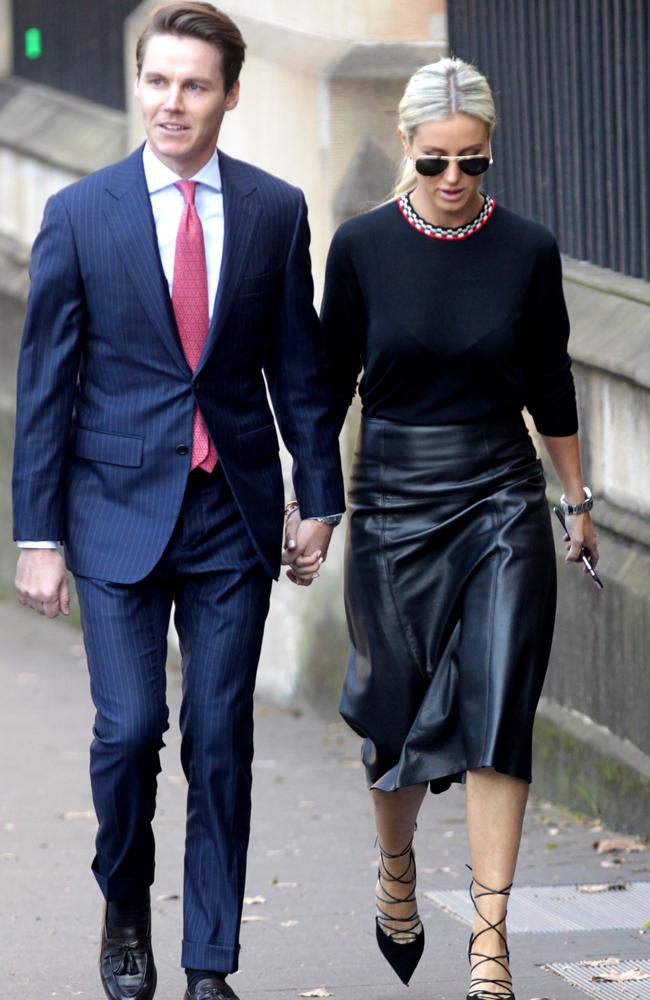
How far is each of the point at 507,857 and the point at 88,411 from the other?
1347mm

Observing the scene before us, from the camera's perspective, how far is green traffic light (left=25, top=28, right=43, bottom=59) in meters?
13.0

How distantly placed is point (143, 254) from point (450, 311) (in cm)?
70

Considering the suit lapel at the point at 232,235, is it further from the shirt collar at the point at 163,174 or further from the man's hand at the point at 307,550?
the man's hand at the point at 307,550

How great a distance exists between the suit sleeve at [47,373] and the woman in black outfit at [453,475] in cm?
65

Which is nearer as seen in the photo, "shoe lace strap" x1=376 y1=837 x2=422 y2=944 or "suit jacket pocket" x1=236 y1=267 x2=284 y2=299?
"suit jacket pocket" x1=236 y1=267 x2=284 y2=299

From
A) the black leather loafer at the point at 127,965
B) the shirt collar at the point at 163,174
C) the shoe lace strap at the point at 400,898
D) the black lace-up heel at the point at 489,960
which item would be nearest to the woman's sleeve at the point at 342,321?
the shirt collar at the point at 163,174

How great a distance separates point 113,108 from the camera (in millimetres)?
12023

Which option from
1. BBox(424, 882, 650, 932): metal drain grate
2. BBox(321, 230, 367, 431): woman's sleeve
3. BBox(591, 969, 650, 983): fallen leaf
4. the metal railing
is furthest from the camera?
the metal railing

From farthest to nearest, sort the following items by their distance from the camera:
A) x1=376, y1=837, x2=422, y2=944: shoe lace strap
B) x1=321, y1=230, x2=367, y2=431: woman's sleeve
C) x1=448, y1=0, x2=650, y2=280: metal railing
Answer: x1=448, y1=0, x2=650, y2=280: metal railing < x1=376, y1=837, x2=422, y2=944: shoe lace strap < x1=321, y1=230, x2=367, y2=431: woman's sleeve

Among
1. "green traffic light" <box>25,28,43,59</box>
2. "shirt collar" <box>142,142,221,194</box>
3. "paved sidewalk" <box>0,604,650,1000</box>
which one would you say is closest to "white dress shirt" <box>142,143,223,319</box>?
"shirt collar" <box>142,142,221,194</box>

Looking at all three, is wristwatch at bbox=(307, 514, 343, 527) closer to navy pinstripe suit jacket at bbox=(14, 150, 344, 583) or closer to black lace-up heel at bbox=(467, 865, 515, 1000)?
navy pinstripe suit jacket at bbox=(14, 150, 344, 583)

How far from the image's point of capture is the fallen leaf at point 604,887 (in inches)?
249

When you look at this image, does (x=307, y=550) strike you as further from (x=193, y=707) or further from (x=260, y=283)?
(x=260, y=283)

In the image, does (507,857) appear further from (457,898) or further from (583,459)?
(583,459)
